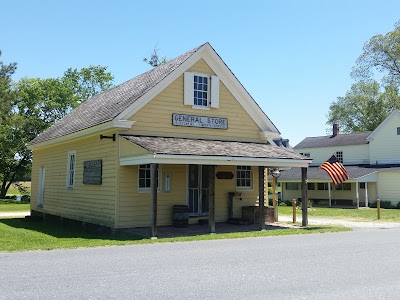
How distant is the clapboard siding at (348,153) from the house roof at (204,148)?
2623 centimetres

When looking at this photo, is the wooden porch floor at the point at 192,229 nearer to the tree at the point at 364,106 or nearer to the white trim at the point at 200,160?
the white trim at the point at 200,160

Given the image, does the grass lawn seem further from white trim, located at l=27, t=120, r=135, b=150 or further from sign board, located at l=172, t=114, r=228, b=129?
white trim, located at l=27, t=120, r=135, b=150

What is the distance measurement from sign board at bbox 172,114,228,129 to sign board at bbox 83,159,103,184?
3.28 metres

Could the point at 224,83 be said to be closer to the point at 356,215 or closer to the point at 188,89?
the point at 188,89

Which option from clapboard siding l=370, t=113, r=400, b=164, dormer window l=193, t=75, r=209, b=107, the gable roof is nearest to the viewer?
the gable roof

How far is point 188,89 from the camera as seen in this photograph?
679 inches

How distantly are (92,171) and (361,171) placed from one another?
88.7 ft

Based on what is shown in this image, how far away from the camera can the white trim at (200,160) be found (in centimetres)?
1357

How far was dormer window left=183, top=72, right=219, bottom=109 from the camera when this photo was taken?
17562 mm

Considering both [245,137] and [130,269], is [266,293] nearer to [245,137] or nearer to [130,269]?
[130,269]

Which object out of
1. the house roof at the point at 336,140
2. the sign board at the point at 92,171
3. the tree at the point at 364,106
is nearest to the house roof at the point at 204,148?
the sign board at the point at 92,171

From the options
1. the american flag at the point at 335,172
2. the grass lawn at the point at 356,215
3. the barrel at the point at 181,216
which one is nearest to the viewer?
the barrel at the point at 181,216

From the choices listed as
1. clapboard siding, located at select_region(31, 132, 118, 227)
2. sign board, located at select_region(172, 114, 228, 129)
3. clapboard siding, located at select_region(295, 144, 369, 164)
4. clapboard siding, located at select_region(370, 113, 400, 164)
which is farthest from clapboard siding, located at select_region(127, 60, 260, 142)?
clapboard siding, located at select_region(295, 144, 369, 164)

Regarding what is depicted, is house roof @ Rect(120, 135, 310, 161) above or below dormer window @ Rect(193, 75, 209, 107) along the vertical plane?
below
